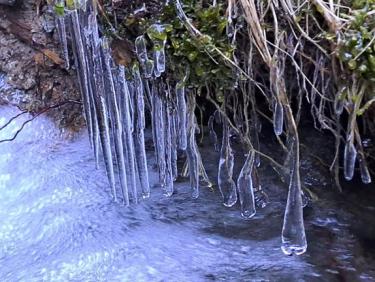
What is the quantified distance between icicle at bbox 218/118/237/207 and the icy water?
90mm

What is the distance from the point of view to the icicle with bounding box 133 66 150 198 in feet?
6.36

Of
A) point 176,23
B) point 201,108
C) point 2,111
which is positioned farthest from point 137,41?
point 2,111

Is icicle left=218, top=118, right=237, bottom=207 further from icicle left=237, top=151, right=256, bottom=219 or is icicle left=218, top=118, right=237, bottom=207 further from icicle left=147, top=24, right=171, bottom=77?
icicle left=147, top=24, right=171, bottom=77

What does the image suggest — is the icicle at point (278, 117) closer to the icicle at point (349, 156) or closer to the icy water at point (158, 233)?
the icicle at point (349, 156)

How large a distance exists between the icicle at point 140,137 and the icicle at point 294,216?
0.59 metres

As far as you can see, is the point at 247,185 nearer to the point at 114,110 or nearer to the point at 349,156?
the point at 349,156

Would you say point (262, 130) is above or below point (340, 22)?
below

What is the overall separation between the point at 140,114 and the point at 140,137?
11 centimetres

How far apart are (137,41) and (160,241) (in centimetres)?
77

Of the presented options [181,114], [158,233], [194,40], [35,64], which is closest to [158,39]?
[194,40]

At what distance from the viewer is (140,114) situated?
1971mm

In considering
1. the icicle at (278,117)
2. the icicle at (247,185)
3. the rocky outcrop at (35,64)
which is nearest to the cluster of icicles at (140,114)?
the icicle at (247,185)

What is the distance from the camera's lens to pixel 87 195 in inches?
89.0

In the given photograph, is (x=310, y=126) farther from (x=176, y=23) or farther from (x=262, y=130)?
(x=176, y=23)
